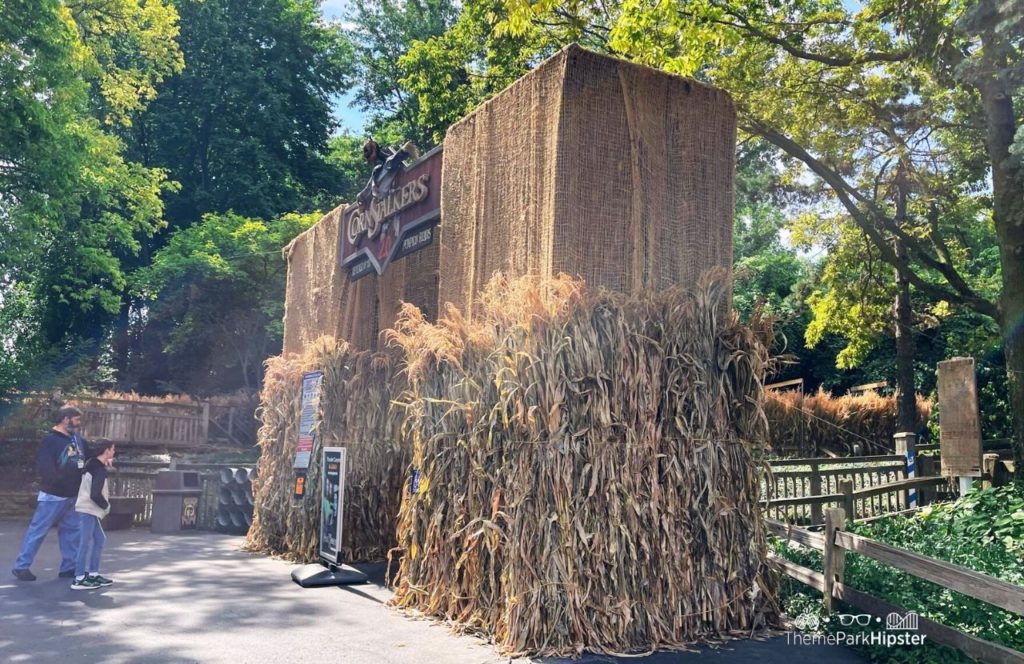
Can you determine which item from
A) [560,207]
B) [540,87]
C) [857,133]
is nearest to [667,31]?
[857,133]

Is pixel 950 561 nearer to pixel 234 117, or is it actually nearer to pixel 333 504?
pixel 333 504

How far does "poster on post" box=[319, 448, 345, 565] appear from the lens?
332 inches

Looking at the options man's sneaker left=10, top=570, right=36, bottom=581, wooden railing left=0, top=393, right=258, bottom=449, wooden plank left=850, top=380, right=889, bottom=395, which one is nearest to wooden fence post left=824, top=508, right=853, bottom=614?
man's sneaker left=10, top=570, right=36, bottom=581

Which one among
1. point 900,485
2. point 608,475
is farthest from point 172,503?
point 900,485

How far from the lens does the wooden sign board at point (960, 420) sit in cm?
995

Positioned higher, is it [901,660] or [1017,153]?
[1017,153]

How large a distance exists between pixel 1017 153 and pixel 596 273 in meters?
5.39

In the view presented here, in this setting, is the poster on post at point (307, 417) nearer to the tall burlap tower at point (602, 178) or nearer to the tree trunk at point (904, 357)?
the tall burlap tower at point (602, 178)

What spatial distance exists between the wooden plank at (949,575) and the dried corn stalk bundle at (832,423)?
50.3ft

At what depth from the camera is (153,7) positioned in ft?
70.2

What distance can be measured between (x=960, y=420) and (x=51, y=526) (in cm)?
1091

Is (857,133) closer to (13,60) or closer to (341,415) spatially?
(341,415)

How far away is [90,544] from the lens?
8.47 metres

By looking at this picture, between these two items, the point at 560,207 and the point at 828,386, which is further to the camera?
the point at 828,386
